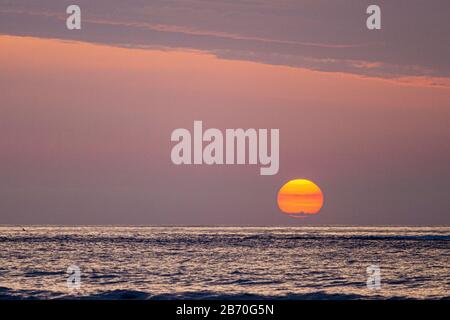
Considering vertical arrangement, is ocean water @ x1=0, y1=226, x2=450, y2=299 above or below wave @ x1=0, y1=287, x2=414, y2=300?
below

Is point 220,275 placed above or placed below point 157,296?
below

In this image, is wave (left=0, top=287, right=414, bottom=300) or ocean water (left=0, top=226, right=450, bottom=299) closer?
wave (left=0, top=287, right=414, bottom=300)

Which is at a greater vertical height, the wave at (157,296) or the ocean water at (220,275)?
the wave at (157,296)

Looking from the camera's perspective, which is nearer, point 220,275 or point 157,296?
point 157,296

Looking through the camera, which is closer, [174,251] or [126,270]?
[126,270]

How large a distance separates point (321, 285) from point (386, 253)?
112ft

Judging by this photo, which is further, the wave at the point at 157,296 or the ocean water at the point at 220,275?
the ocean water at the point at 220,275
